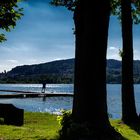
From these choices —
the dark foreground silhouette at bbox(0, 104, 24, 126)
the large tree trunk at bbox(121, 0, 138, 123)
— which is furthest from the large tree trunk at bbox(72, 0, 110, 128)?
the large tree trunk at bbox(121, 0, 138, 123)

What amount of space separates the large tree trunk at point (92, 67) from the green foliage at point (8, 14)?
8828 mm

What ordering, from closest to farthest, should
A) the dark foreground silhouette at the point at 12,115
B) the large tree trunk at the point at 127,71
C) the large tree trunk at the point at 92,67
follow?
1. the large tree trunk at the point at 92,67
2. the dark foreground silhouette at the point at 12,115
3. the large tree trunk at the point at 127,71

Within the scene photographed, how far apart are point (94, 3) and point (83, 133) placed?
16.3ft

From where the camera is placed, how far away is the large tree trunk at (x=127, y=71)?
1022 inches

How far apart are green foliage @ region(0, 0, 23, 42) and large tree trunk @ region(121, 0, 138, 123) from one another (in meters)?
7.01

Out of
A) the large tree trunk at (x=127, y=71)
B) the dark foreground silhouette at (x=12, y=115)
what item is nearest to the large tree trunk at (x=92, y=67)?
the dark foreground silhouette at (x=12, y=115)

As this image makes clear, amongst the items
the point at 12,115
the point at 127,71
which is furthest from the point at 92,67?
the point at 127,71

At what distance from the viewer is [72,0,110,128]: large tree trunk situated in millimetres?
15258

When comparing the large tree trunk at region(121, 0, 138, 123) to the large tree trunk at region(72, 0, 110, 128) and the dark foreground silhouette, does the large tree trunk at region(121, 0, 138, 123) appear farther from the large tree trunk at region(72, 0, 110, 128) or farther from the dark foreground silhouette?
the large tree trunk at region(72, 0, 110, 128)

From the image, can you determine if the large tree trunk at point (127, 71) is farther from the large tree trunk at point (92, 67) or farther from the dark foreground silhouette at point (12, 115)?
the large tree trunk at point (92, 67)

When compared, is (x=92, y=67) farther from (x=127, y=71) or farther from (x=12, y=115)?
(x=127, y=71)

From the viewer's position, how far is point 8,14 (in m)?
23.7

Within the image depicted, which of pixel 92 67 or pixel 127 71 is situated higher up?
pixel 127 71

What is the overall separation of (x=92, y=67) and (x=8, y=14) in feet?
32.8
